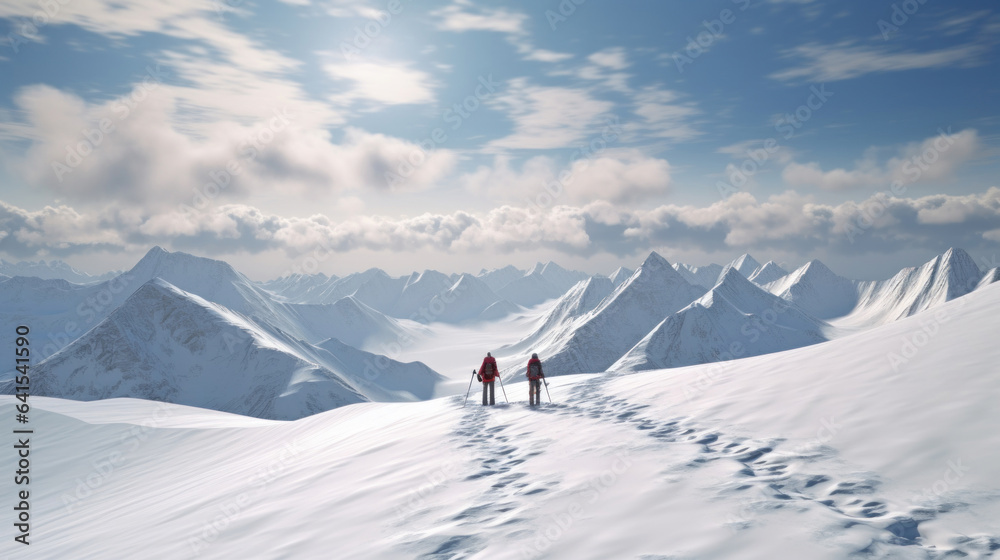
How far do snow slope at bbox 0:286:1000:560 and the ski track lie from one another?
0.04 m

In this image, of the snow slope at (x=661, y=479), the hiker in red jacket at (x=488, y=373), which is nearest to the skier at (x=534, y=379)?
the snow slope at (x=661, y=479)

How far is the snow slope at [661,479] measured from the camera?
727 centimetres

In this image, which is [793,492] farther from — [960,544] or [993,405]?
[993,405]

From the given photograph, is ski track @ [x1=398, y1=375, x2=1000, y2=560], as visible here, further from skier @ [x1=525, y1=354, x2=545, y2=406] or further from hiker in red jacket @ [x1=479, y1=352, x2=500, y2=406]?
hiker in red jacket @ [x1=479, y1=352, x2=500, y2=406]

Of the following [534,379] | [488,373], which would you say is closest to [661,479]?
[534,379]

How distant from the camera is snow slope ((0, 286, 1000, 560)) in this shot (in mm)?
7270

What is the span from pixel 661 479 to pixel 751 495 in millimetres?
1611

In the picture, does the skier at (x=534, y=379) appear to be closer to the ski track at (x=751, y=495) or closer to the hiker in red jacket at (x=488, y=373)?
the hiker in red jacket at (x=488, y=373)

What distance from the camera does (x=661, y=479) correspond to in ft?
30.9

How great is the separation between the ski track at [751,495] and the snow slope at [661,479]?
0.04 m

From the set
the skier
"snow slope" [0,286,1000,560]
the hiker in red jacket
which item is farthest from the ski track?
the hiker in red jacket

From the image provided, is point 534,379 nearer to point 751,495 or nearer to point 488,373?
point 488,373

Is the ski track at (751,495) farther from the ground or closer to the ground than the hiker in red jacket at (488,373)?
closer to the ground

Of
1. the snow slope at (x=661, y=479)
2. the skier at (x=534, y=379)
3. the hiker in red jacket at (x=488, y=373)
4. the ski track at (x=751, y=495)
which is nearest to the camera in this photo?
the ski track at (x=751, y=495)
